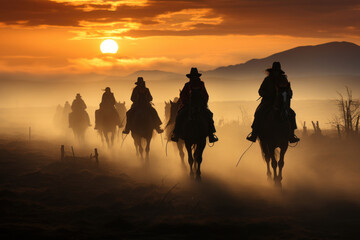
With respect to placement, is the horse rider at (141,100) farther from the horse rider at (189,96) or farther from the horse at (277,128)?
the horse at (277,128)

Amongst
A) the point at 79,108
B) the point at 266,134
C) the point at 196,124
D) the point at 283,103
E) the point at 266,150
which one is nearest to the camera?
the point at 283,103

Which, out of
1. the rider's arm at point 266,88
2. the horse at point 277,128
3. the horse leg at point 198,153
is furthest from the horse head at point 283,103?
the horse leg at point 198,153

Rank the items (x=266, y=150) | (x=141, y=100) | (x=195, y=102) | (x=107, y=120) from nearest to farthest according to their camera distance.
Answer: (x=195, y=102) → (x=266, y=150) → (x=141, y=100) → (x=107, y=120)

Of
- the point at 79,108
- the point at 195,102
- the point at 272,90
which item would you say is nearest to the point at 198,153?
the point at 195,102

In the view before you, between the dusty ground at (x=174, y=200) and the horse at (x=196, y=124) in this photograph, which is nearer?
the dusty ground at (x=174, y=200)

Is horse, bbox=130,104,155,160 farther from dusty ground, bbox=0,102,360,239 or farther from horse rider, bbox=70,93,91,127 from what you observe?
horse rider, bbox=70,93,91,127

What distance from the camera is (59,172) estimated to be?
17.2m

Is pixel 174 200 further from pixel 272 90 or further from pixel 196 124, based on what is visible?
pixel 272 90

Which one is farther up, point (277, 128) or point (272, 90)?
point (272, 90)

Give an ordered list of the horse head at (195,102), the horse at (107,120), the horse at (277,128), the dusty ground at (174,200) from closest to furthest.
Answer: the dusty ground at (174,200) → the horse at (277,128) → the horse head at (195,102) → the horse at (107,120)

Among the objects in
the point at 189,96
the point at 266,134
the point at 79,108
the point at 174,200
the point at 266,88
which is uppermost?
the point at 79,108

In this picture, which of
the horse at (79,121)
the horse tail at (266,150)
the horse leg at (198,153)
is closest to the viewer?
the horse tail at (266,150)

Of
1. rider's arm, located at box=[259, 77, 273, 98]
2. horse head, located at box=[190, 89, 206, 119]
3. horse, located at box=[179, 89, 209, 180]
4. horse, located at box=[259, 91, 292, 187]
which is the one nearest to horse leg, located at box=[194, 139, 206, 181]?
horse, located at box=[179, 89, 209, 180]

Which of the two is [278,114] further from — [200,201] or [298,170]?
[298,170]
